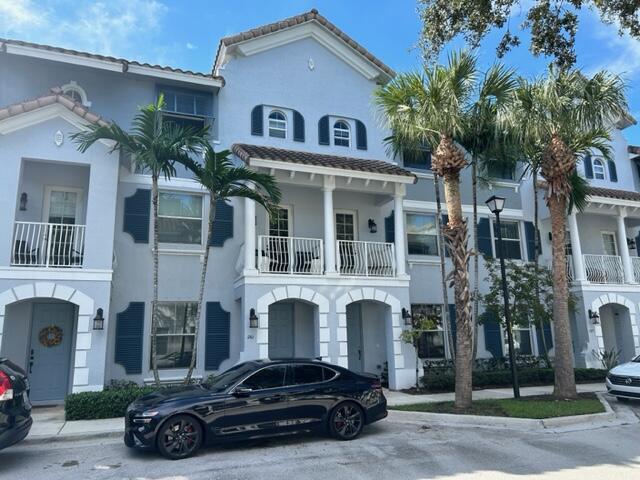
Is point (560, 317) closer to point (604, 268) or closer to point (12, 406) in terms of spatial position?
point (604, 268)

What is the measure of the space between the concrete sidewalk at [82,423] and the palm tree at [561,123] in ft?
7.29

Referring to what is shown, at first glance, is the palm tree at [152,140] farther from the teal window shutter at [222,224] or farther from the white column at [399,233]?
the white column at [399,233]

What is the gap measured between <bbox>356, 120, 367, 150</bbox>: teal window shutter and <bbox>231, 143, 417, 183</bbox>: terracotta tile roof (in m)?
1.32

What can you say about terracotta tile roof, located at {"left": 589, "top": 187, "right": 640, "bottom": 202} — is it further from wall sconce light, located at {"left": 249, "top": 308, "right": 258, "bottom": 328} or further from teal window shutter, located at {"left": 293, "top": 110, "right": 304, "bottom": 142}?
wall sconce light, located at {"left": 249, "top": 308, "right": 258, "bottom": 328}

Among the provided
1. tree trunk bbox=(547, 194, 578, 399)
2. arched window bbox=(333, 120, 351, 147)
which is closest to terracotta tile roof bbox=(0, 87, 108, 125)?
arched window bbox=(333, 120, 351, 147)

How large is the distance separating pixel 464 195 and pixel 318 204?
583 cm

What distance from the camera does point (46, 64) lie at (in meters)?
13.8

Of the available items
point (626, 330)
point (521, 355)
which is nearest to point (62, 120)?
point (521, 355)

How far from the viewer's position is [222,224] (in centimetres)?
1441

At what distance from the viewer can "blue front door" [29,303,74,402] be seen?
12320mm

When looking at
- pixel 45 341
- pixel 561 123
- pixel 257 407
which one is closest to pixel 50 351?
pixel 45 341

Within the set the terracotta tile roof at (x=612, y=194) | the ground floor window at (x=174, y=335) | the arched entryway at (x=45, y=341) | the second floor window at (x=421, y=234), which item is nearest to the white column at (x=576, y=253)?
the terracotta tile roof at (x=612, y=194)

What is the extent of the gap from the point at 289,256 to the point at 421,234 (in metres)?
5.50

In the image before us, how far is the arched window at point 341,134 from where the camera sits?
54.9 ft
